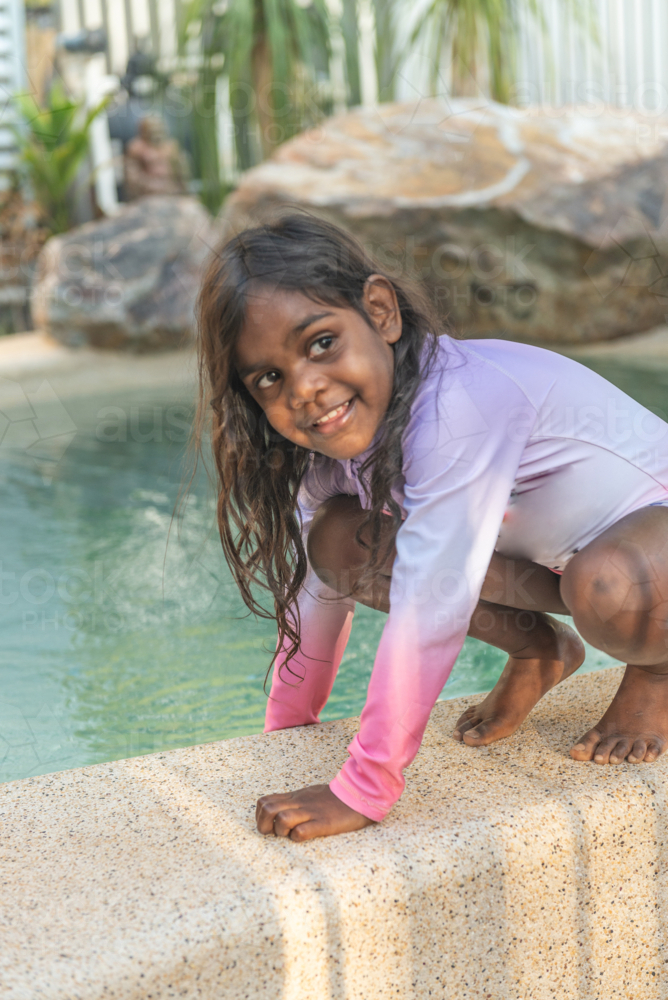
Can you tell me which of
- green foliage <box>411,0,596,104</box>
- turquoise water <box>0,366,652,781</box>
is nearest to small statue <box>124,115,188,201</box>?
green foliage <box>411,0,596,104</box>

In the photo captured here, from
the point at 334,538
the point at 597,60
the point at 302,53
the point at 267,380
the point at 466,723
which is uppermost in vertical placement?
the point at 302,53

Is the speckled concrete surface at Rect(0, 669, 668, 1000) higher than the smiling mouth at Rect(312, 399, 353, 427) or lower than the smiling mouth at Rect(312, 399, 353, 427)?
lower

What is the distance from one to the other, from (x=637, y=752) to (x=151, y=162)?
719 centimetres

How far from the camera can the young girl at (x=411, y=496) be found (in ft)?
3.29

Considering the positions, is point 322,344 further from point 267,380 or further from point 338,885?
point 338,885

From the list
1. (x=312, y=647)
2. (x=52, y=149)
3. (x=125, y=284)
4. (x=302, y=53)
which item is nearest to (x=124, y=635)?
(x=312, y=647)

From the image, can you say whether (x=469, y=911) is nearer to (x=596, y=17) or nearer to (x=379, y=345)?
(x=379, y=345)

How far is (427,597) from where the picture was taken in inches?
39.2

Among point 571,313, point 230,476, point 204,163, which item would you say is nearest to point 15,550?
point 230,476

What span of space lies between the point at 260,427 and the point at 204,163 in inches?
256

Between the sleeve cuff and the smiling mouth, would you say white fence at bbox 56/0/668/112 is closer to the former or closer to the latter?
the smiling mouth

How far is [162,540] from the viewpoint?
8.61 feet

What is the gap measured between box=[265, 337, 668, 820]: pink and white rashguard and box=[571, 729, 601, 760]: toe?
208mm

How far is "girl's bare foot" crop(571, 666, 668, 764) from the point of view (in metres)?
1.12
